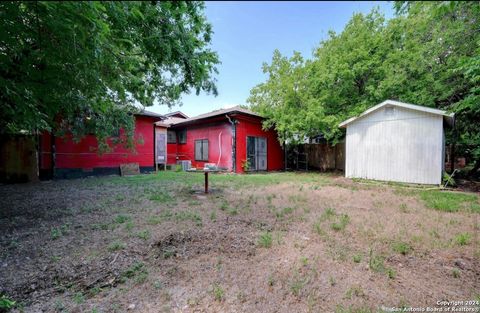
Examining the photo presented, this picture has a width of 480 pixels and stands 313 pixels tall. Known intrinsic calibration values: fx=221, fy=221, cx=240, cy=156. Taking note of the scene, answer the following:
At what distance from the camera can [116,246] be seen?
2971 mm

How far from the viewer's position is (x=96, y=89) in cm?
338

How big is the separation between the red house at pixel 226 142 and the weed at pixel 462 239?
27.5 ft

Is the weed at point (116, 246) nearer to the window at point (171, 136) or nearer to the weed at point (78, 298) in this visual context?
the weed at point (78, 298)

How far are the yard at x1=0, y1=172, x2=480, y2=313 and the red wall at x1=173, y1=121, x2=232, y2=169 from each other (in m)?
7.07

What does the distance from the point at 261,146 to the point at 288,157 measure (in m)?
2.58

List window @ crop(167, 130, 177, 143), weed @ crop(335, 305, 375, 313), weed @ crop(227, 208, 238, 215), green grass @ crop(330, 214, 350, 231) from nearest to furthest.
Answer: weed @ crop(335, 305, 375, 313)
green grass @ crop(330, 214, 350, 231)
weed @ crop(227, 208, 238, 215)
window @ crop(167, 130, 177, 143)

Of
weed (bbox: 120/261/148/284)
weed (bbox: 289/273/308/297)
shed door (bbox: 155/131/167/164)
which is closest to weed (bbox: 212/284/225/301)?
weed (bbox: 289/273/308/297)

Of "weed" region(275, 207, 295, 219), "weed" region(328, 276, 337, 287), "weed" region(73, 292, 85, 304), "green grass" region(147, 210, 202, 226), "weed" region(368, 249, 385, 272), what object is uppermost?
"green grass" region(147, 210, 202, 226)

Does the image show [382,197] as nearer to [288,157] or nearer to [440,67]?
[440,67]

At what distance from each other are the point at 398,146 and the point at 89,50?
934 centimetres

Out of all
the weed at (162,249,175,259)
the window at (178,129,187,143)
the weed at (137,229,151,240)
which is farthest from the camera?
the window at (178,129,187,143)

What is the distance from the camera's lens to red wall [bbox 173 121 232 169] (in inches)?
473

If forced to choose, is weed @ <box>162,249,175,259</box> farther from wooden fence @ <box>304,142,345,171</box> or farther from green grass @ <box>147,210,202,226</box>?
wooden fence @ <box>304,142,345,171</box>

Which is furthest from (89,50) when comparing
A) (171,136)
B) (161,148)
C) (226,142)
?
(171,136)
